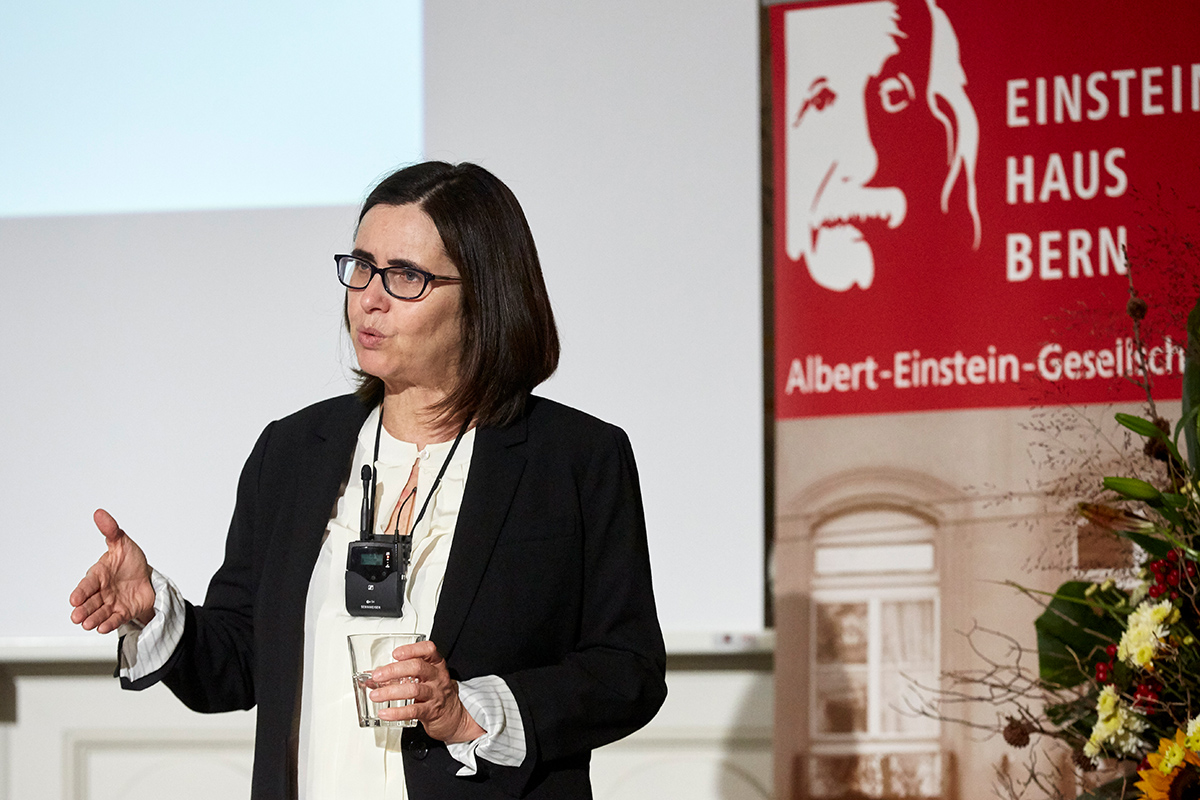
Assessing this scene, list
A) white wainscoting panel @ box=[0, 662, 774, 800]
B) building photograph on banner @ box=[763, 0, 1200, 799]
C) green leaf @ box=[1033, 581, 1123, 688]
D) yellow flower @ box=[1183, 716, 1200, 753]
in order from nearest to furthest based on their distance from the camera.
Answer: yellow flower @ box=[1183, 716, 1200, 753] → green leaf @ box=[1033, 581, 1123, 688] → building photograph on banner @ box=[763, 0, 1200, 799] → white wainscoting panel @ box=[0, 662, 774, 800]

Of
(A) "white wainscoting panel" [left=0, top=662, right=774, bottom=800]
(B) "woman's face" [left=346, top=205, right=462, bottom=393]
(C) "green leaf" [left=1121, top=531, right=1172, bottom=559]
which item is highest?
(B) "woman's face" [left=346, top=205, right=462, bottom=393]

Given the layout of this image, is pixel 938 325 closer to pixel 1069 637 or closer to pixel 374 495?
pixel 1069 637

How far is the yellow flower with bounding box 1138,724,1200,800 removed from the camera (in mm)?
1156

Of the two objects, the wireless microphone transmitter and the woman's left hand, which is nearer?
the woman's left hand

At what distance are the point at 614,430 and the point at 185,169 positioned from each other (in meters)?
2.00

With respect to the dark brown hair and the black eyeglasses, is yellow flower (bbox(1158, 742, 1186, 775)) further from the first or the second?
the black eyeglasses

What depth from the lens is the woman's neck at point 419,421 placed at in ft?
5.22

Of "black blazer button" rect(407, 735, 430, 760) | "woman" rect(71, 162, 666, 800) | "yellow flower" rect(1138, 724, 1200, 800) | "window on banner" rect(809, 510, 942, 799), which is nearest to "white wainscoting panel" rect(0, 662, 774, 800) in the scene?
"window on banner" rect(809, 510, 942, 799)

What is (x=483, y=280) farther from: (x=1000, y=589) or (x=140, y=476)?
(x=140, y=476)

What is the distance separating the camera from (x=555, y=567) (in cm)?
149

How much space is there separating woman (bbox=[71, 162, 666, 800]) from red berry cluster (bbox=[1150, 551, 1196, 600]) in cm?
59

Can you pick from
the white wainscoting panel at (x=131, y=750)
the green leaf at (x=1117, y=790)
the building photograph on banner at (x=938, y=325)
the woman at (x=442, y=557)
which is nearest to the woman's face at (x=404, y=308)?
the woman at (x=442, y=557)

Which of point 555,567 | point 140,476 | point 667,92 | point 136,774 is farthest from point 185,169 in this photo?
point 555,567

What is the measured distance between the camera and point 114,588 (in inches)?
56.9
